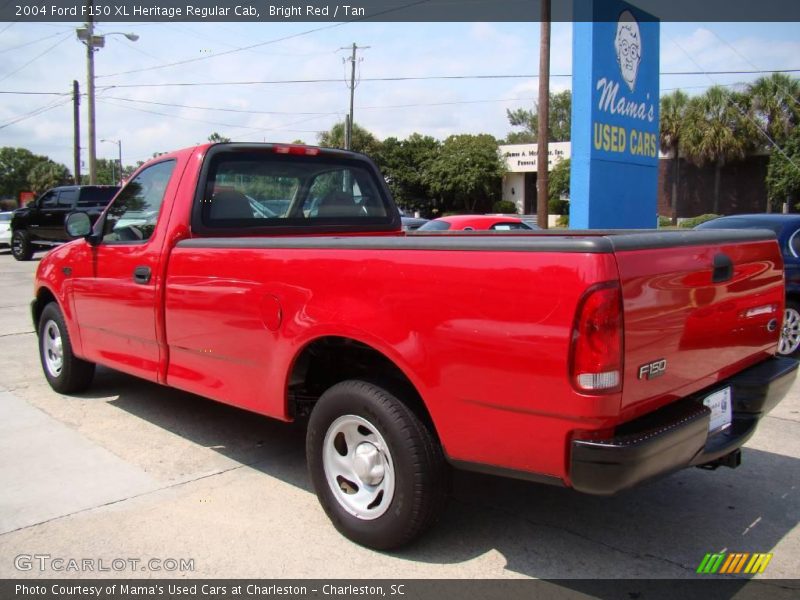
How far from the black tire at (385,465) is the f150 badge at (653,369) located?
3.01ft

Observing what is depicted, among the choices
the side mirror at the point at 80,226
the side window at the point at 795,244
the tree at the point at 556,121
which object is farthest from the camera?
the tree at the point at 556,121

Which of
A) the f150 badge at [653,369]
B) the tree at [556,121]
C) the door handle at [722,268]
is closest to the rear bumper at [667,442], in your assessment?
the f150 badge at [653,369]

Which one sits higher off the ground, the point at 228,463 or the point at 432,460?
the point at 432,460

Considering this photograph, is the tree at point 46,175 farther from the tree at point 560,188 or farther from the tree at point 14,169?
the tree at point 560,188

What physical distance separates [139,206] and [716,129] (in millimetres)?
41289

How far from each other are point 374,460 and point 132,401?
325 cm

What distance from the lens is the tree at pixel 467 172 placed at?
52.3 meters

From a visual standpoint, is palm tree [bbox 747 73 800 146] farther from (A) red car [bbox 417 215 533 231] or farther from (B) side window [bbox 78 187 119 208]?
(B) side window [bbox 78 187 119 208]

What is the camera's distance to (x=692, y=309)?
115 inches

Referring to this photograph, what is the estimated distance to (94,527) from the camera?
3.56 m

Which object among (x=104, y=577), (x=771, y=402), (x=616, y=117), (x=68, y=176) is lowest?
(x=104, y=577)

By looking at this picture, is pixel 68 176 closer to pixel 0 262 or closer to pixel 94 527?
pixel 0 262

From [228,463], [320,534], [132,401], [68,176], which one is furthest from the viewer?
[68,176]

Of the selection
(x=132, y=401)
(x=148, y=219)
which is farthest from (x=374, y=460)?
(x=132, y=401)
